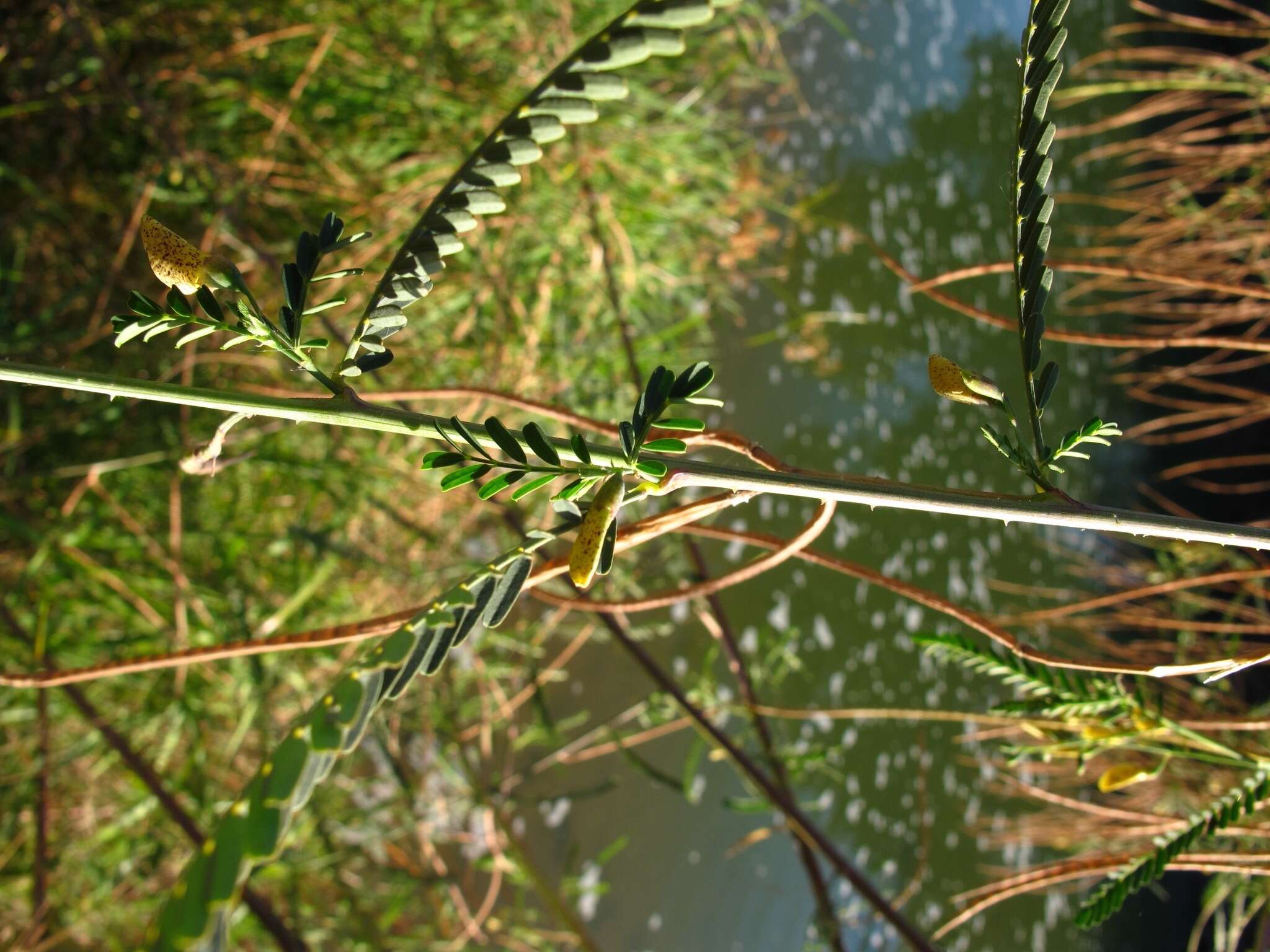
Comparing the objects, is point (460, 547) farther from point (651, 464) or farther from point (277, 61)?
point (651, 464)

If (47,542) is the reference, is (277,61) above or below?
above

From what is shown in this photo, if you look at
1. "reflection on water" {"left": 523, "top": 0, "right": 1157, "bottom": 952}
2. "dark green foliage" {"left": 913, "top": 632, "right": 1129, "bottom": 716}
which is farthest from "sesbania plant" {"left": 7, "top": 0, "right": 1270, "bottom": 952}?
"reflection on water" {"left": 523, "top": 0, "right": 1157, "bottom": 952}

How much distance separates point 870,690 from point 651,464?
1379mm

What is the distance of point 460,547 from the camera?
103cm

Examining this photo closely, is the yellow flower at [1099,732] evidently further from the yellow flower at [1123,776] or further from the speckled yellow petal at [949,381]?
the speckled yellow petal at [949,381]

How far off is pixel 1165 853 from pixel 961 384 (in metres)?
0.17

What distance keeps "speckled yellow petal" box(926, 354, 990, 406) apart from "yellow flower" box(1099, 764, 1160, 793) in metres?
0.15

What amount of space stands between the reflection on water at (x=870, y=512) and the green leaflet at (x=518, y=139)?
114 cm

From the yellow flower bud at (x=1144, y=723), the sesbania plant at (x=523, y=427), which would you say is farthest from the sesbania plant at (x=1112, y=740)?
the sesbania plant at (x=523, y=427)

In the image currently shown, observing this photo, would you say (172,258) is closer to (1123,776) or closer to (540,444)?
(540,444)

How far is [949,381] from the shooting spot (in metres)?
0.19

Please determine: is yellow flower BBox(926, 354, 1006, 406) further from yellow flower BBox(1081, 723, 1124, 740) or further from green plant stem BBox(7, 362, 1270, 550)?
yellow flower BBox(1081, 723, 1124, 740)

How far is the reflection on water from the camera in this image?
1361mm

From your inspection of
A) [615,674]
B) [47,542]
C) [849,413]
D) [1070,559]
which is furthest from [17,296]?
[1070,559]
